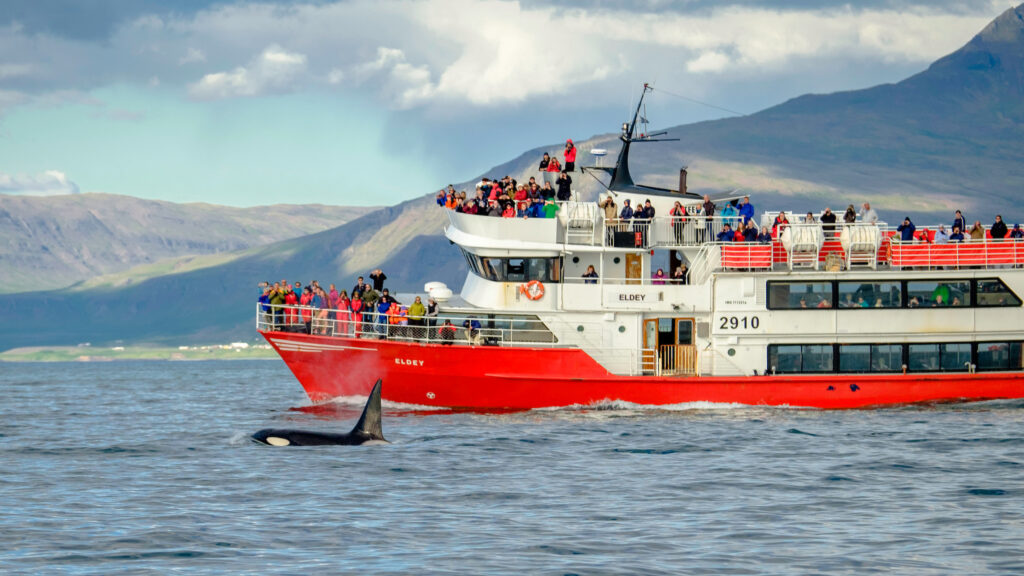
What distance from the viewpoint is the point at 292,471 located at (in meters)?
28.9

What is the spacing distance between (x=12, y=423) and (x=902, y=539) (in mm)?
35542

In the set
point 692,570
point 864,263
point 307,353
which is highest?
point 864,263

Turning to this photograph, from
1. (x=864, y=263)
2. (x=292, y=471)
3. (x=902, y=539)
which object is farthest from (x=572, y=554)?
(x=864, y=263)

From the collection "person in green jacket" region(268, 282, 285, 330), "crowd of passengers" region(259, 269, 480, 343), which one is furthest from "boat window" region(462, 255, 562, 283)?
"person in green jacket" region(268, 282, 285, 330)

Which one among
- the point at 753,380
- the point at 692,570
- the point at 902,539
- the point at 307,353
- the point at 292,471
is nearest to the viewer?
the point at 692,570

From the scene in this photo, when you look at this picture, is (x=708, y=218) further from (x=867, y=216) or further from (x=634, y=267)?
(x=867, y=216)

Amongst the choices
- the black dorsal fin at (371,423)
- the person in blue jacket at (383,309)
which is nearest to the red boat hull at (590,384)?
the person in blue jacket at (383,309)

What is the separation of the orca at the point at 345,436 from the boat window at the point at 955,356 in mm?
20153

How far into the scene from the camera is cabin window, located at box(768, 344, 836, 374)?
4178cm

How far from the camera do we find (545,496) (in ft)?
84.8

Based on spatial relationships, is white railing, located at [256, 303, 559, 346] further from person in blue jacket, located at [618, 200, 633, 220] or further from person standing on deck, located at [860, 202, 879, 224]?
person standing on deck, located at [860, 202, 879, 224]

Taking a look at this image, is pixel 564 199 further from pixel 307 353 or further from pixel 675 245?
pixel 307 353

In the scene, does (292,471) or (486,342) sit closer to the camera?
(292,471)

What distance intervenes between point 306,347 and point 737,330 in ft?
50.1
